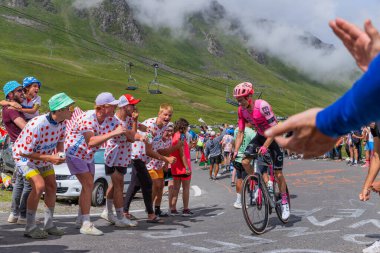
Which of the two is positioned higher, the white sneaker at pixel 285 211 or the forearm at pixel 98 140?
the forearm at pixel 98 140

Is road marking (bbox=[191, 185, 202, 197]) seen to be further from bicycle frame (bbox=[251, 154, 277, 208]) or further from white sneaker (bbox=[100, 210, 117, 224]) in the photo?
bicycle frame (bbox=[251, 154, 277, 208])

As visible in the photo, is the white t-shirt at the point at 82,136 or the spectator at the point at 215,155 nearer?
the white t-shirt at the point at 82,136

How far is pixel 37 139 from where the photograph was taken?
6.80 metres

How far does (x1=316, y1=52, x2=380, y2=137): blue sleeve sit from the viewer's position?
1.66 metres

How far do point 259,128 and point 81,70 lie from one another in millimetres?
183457

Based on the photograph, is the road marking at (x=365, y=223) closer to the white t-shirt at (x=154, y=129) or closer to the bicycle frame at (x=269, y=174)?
the bicycle frame at (x=269, y=174)

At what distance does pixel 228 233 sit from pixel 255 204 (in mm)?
615

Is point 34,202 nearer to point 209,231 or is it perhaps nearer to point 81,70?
point 209,231

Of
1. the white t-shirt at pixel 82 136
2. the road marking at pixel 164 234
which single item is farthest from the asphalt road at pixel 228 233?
the white t-shirt at pixel 82 136

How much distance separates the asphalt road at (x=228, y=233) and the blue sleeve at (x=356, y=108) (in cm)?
467

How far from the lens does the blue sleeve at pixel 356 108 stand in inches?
65.3

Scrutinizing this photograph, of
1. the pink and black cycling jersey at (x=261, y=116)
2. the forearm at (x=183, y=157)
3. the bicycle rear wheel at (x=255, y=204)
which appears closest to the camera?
the bicycle rear wheel at (x=255, y=204)

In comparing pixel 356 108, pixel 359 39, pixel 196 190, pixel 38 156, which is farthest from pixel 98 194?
pixel 356 108

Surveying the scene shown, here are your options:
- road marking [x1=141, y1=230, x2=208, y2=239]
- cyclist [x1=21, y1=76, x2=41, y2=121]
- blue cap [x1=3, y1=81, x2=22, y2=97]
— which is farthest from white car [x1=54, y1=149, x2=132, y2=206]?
road marking [x1=141, y1=230, x2=208, y2=239]
